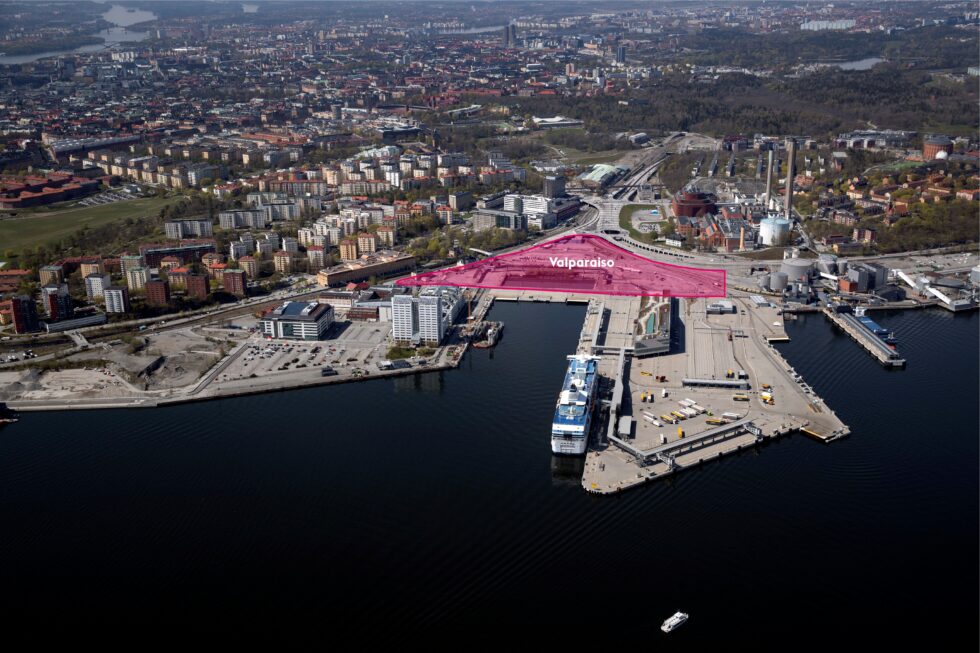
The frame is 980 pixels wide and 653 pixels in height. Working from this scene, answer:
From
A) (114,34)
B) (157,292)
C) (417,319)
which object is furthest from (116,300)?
(114,34)

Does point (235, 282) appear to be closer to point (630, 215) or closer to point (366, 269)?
point (366, 269)

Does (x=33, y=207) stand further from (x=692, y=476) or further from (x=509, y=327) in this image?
(x=692, y=476)

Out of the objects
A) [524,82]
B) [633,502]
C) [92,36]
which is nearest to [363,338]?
[633,502]

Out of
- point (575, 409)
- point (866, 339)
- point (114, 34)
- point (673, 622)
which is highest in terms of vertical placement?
point (114, 34)

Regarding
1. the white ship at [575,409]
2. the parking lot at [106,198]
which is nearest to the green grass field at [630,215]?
the white ship at [575,409]

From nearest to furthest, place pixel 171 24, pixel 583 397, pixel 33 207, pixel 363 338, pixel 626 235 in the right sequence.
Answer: pixel 583 397 < pixel 363 338 < pixel 626 235 < pixel 33 207 < pixel 171 24

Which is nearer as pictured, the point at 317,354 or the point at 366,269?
the point at 317,354

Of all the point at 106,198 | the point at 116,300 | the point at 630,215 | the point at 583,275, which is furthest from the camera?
the point at 106,198
